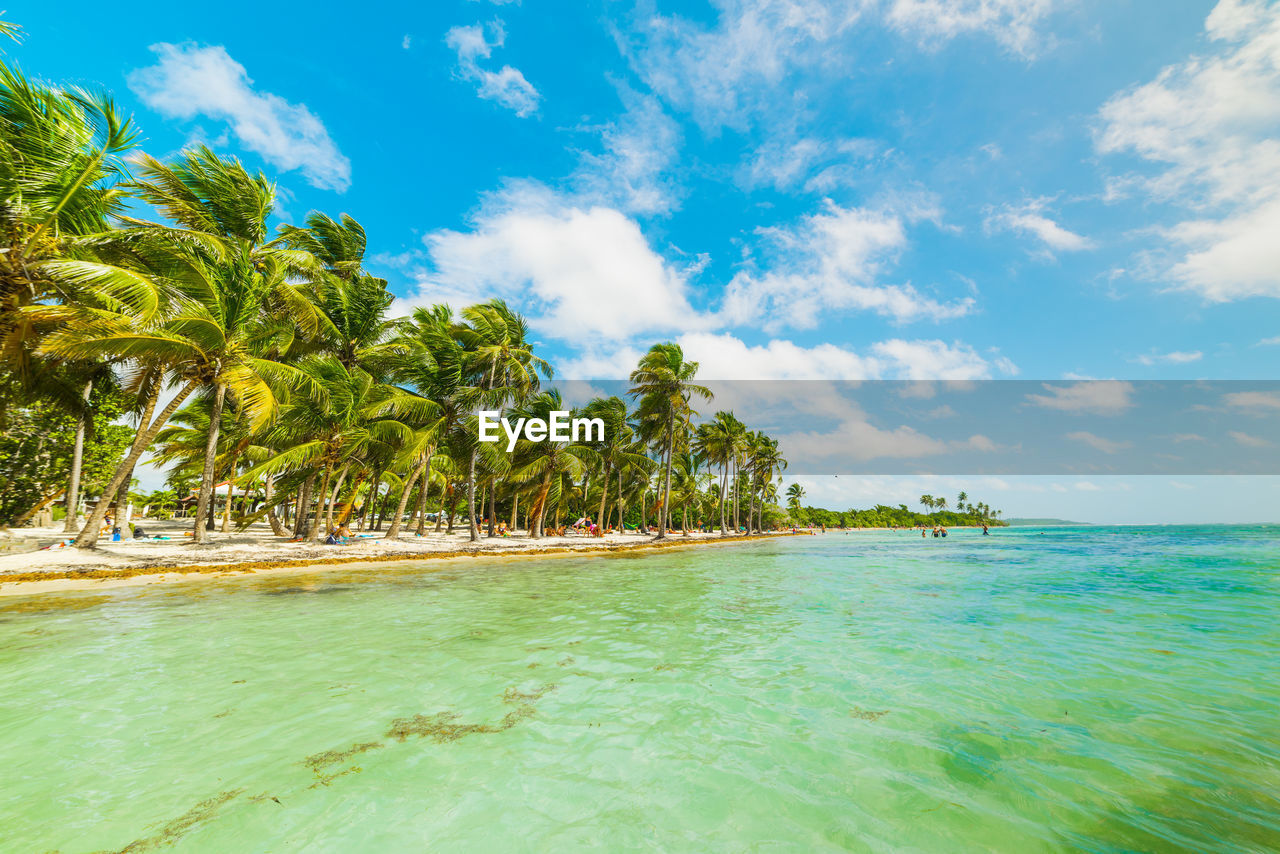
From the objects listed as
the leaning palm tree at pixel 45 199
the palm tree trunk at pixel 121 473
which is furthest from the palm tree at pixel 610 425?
the leaning palm tree at pixel 45 199

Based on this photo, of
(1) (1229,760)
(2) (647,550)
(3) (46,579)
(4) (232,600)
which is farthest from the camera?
(2) (647,550)

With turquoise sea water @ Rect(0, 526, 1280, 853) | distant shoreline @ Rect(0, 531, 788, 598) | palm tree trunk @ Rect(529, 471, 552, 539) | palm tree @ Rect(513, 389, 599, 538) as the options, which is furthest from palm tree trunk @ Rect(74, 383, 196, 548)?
palm tree trunk @ Rect(529, 471, 552, 539)

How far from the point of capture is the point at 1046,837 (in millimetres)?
3154

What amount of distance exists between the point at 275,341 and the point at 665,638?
1952 cm

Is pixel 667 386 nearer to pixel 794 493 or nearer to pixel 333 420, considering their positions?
pixel 333 420

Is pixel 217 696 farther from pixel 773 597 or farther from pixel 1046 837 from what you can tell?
pixel 773 597

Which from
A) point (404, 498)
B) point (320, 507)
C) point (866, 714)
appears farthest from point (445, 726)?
point (404, 498)

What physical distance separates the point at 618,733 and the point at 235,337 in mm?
18386

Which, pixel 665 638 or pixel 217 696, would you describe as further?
pixel 665 638

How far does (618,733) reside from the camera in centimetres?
445

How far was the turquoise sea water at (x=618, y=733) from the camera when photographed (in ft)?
10.2

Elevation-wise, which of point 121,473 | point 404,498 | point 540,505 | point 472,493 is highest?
point 121,473

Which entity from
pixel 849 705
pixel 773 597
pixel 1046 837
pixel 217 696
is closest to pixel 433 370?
pixel 773 597

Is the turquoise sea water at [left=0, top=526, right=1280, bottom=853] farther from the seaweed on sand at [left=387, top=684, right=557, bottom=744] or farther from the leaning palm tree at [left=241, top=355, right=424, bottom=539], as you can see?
the leaning palm tree at [left=241, top=355, right=424, bottom=539]
